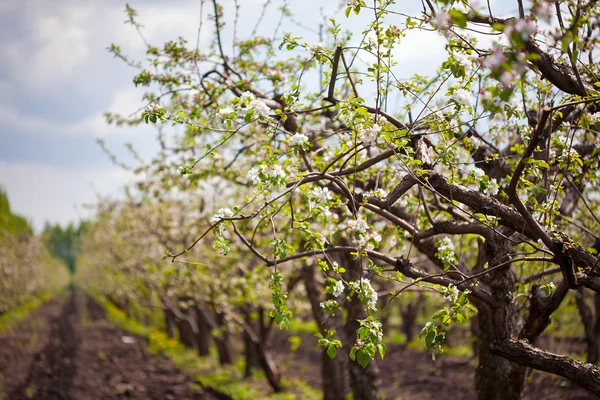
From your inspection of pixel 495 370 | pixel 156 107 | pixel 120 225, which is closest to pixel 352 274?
pixel 495 370

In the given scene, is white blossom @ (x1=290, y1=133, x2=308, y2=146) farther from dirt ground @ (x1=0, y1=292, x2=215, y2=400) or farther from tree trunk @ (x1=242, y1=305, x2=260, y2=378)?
tree trunk @ (x1=242, y1=305, x2=260, y2=378)

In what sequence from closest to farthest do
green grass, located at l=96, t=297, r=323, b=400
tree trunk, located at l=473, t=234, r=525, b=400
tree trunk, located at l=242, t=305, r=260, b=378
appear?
tree trunk, located at l=473, t=234, r=525, b=400 < green grass, located at l=96, t=297, r=323, b=400 < tree trunk, located at l=242, t=305, r=260, b=378

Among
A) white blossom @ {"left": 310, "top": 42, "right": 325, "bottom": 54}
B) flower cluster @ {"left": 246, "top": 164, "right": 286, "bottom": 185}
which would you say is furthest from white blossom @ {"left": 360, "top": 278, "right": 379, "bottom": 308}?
white blossom @ {"left": 310, "top": 42, "right": 325, "bottom": 54}

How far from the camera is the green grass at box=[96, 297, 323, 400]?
12.3 metres

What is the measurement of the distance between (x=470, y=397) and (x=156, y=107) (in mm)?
9651

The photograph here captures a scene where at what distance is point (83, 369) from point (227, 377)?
15.4 feet

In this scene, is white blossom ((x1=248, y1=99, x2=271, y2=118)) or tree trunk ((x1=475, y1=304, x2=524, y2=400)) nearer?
white blossom ((x1=248, y1=99, x2=271, y2=118))

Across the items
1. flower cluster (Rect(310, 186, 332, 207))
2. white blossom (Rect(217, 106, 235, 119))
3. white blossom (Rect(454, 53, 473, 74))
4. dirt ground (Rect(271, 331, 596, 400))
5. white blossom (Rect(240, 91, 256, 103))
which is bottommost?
dirt ground (Rect(271, 331, 596, 400))

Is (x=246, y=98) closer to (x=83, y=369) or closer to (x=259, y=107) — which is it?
(x=259, y=107)

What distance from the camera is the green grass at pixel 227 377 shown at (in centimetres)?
1227

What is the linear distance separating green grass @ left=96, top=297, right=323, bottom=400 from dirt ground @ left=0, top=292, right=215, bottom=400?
0.47m

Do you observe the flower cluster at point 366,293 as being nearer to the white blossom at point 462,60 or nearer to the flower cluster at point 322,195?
the flower cluster at point 322,195

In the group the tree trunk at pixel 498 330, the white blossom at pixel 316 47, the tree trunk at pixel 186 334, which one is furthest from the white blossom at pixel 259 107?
the tree trunk at pixel 186 334

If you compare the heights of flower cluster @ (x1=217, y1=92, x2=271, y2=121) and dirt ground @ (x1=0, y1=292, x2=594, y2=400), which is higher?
flower cluster @ (x1=217, y1=92, x2=271, y2=121)
